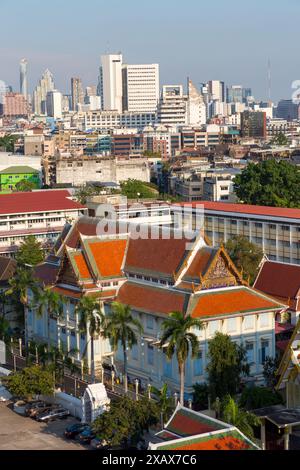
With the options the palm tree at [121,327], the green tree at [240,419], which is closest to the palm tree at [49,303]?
the palm tree at [121,327]

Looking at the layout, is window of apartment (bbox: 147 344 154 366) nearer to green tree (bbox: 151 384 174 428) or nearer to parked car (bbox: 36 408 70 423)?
parked car (bbox: 36 408 70 423)

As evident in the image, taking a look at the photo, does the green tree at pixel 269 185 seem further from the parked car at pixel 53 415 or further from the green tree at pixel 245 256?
the parked car at pixel 53 415

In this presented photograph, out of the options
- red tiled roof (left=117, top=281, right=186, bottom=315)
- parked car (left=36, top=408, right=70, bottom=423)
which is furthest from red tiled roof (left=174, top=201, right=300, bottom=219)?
parked car (left=36, top=408, right=70, bottom=423)

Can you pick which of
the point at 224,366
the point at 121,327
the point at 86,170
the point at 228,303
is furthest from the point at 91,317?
the point at 86,170

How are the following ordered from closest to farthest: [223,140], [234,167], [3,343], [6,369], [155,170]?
[6,369] → [3,343] → [234,167] → [155,170] → [223,140]

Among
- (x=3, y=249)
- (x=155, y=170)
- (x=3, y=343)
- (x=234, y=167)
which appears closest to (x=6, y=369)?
(x=3, y=343)
